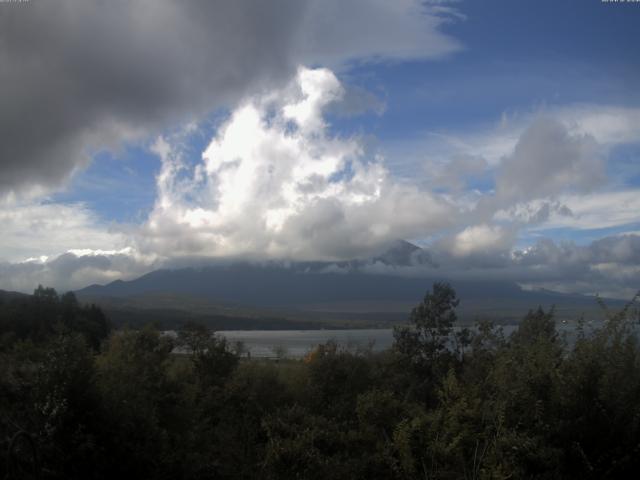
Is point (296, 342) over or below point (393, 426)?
below

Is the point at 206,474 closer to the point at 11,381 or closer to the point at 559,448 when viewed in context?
the point at 11,381

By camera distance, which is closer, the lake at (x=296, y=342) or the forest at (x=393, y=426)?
the forest at (x=393, y=426)

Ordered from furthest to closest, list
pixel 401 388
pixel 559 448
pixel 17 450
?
pixel 401 388
pixel 559 448
pixel 17 450

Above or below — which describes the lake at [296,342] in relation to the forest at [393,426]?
below

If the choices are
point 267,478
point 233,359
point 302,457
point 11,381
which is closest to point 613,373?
point 302,457

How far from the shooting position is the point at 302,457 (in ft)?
30.4

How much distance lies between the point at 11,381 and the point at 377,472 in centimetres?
625

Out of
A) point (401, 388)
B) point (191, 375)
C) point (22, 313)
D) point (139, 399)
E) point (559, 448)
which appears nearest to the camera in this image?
point (559, 448)

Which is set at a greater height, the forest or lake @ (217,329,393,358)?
the forest

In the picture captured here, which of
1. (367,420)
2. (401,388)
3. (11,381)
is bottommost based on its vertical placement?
(401,388)

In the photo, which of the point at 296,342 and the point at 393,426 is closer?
the point at 393,426

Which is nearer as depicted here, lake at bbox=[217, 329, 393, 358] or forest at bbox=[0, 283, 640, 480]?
forest at bbox=[0, 283, 640, 480]

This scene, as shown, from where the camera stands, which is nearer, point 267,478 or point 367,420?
point 267,478

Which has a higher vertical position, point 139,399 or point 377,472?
point 139,399
